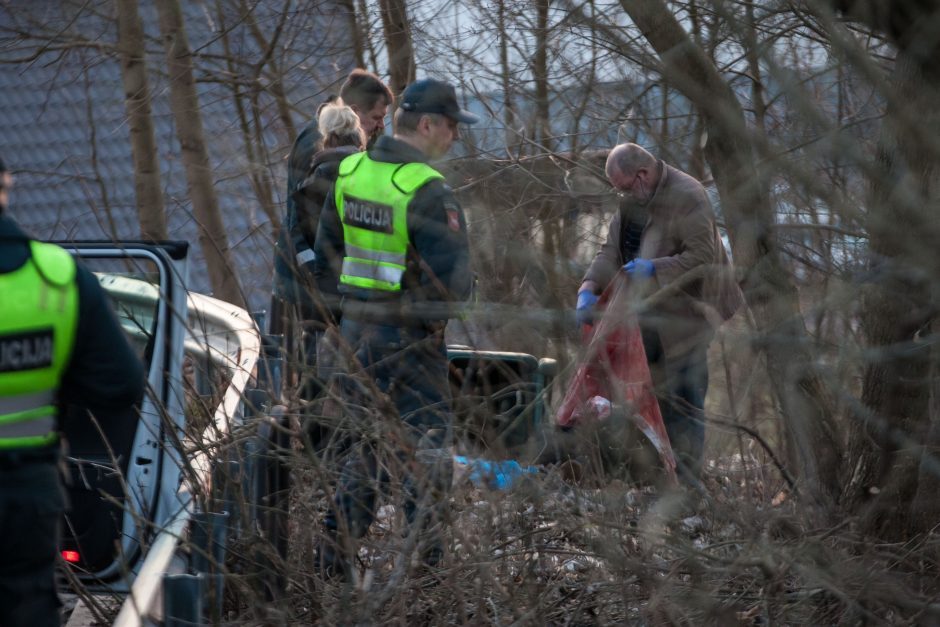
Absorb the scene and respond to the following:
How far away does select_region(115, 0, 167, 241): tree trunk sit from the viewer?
1020cm

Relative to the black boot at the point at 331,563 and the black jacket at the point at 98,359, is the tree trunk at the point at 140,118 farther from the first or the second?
the black jacket at the point at 98,359

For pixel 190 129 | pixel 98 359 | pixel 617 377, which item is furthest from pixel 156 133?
pixel 98 359

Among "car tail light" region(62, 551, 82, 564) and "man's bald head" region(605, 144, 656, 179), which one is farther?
"man's bald head" region(605, 144, 656, 179)

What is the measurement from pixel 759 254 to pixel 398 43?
215 inches

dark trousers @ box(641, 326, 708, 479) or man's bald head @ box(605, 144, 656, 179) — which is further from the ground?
man's bald head @ box(605, 144, 656, 179)

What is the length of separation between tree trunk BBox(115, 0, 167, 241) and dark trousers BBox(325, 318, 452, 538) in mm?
5925

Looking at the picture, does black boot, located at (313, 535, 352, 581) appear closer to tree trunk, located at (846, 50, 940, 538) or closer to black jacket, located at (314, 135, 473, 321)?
black jacket, located at (314, 135, 473, 321)

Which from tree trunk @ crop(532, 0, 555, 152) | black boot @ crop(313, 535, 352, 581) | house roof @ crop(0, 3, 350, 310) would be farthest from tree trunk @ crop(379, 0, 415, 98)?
black boot @ crop(313, 535, 352, 581)

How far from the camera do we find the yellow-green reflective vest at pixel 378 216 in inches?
191

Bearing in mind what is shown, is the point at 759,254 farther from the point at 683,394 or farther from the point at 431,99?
the point at 683,394

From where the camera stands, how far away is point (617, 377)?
4344mm

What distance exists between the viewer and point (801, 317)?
10.2 ft

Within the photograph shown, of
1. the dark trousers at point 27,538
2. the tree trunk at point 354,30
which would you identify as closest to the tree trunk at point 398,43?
the tree trunk at point 354,30

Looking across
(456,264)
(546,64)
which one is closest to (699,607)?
(456,264)
